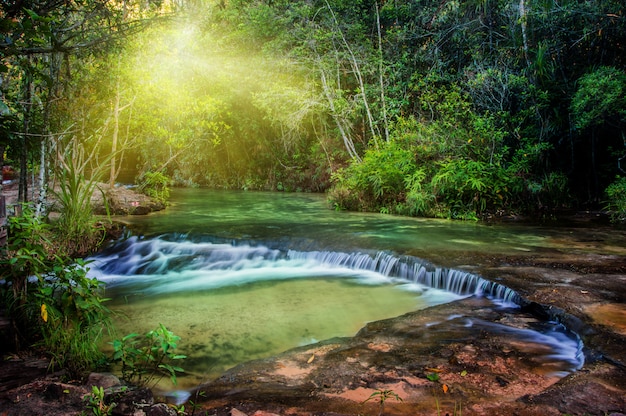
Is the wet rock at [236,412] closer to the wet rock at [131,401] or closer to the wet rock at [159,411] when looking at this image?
the wet rock at [159,411]

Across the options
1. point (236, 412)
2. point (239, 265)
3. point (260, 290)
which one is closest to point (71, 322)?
point (236, 412)

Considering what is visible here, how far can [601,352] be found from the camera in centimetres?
343

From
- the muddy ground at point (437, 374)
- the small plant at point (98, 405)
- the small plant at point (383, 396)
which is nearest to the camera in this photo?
the small plant at point (98, 405)

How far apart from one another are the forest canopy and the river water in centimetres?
204

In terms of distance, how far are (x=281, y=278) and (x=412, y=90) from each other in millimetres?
10047

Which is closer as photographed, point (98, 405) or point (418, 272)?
point (98, 405)

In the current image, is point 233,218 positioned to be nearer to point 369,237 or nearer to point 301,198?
point 369,237

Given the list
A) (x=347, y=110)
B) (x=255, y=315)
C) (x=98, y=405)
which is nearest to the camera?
(x=98, y=405)

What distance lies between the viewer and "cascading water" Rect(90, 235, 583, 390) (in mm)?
4383

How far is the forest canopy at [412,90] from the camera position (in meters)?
10.1

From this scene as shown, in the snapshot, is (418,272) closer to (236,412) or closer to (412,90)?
(236,412)

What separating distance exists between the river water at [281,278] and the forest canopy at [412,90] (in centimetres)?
204

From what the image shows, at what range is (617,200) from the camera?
34.4ft

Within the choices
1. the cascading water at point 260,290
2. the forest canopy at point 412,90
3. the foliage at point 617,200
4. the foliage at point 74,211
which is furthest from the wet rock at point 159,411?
the foliage at point 617,200
